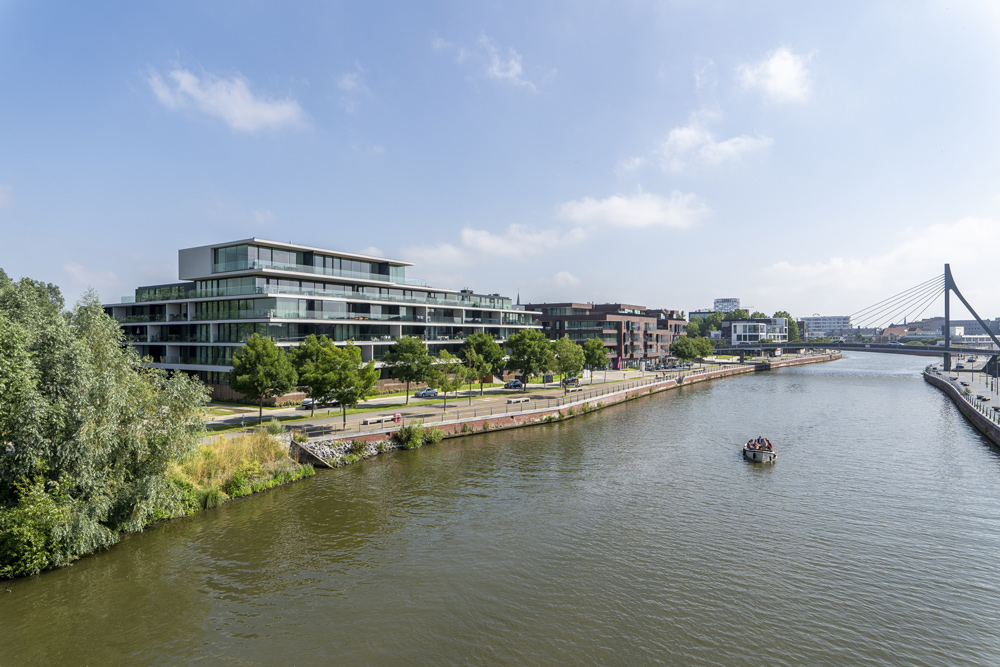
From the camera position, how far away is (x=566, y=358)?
79562 millimetres

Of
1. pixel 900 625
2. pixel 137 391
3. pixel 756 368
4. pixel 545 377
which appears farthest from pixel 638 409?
pixel 756 368

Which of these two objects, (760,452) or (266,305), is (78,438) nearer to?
(266,305)

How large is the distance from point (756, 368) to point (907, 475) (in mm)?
110574

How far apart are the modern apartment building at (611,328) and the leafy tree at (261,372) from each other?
259 feet

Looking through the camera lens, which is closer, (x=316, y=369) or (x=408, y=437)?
(x=408, y=437)

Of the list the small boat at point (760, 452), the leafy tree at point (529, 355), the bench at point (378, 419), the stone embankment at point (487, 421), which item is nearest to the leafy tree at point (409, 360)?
the stone embankment at point (487, 421)

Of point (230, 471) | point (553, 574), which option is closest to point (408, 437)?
point (230, 471)

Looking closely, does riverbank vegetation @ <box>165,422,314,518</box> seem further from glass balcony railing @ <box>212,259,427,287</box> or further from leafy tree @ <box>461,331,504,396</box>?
leafy tree @ <box>461,331,504,396</box>

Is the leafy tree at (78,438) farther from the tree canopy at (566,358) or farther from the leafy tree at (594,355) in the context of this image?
the leafy tree at (594,355)

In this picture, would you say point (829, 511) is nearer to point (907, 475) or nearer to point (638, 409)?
point (907, 475)

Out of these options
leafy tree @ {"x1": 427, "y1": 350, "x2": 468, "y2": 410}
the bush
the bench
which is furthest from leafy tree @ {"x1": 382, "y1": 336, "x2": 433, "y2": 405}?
the bush

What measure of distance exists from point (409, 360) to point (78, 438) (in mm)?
37027

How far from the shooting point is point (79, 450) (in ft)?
74.3

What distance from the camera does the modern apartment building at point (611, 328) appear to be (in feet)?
393
